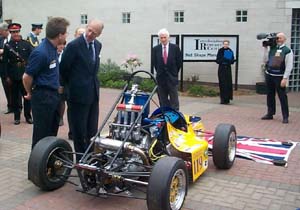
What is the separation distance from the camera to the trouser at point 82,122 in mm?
5484

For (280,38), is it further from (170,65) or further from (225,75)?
(225,75)

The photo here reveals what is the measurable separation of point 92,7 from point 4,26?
25.3 ft

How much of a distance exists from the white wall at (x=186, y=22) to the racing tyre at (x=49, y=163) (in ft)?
33.0

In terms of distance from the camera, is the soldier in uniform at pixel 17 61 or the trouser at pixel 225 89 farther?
the trouser at pixel 225 89

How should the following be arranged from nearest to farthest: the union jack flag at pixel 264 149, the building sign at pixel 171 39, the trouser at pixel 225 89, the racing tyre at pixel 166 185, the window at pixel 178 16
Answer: the racing tyre at pixel 166 185
the union jack flag at pixel 264 149
the trouser at pixel 225 89
the building sign at pixel 171 39
the window at pixel 178 16

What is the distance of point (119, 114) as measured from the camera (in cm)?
523

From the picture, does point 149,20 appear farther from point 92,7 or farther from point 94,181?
point 94,181

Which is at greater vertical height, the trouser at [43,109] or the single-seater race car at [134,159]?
→ the trouser at [43,109]

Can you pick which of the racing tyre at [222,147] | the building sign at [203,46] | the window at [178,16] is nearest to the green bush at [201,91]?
the building sign at [203,46]

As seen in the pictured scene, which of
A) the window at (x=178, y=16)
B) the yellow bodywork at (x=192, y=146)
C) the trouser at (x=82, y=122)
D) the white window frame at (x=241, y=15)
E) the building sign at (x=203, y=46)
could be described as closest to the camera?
the yellow bodywork at (x=192, y=146)

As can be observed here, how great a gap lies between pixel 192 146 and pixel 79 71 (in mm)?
1684

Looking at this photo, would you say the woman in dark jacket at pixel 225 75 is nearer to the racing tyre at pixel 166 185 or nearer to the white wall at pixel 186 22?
the white wall at pixel 186 22

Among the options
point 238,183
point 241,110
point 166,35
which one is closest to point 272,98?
point 241,110

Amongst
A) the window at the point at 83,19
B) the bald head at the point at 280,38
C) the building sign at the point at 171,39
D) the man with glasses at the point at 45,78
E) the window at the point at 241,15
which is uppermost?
the window at the point at 83,19
